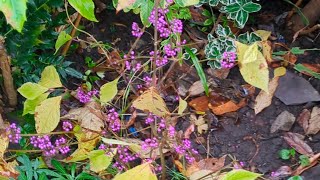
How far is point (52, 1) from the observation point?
6.10ft

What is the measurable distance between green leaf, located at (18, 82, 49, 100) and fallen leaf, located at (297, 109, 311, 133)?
93 centimetres

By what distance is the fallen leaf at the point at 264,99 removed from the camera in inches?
83.2

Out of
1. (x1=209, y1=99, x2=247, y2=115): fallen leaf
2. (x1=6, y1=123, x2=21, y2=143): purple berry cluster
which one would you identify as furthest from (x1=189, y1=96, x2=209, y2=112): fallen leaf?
(x1=6, y1=123, x2=21, y2=143): purple berry cluster

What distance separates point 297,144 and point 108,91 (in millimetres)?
714

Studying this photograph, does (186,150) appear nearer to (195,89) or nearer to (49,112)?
(195,89)

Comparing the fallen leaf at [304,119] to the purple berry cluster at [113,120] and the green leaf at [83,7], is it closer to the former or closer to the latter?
the purple berry cluster at [113,120]

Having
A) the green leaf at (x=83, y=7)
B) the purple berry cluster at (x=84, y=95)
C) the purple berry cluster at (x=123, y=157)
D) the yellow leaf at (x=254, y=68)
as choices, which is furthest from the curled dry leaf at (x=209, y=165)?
the green leaf at (x=83, y=7)

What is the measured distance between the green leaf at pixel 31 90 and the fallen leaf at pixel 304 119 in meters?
0.93

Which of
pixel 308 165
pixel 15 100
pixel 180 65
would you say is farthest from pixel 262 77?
pixel 15 100

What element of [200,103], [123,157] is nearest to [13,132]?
[123,157]

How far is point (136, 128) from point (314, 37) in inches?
33.5

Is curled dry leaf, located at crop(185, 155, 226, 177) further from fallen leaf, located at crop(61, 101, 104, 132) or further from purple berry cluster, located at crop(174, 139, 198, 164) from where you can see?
fallen leaf, located at crop(61, 101, 104, 132)

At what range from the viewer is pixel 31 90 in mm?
1760

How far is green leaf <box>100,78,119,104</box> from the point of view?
177cm
